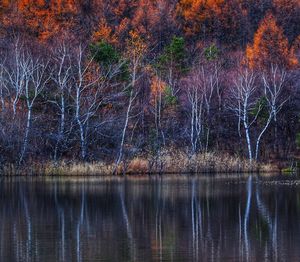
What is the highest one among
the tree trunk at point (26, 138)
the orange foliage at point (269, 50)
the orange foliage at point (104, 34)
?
the orange foliage at point (104, 34)

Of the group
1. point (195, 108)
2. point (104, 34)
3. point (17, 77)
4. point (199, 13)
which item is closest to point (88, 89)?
point (195, 108)

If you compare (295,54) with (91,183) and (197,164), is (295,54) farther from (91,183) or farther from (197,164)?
(91,183)

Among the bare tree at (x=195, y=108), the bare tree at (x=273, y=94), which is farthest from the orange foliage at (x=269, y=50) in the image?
the bare tree at (x=195, y=108)

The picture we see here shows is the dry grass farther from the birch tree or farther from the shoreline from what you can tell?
the birch tree

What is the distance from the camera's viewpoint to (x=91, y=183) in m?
39.7

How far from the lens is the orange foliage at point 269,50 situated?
66.1 m

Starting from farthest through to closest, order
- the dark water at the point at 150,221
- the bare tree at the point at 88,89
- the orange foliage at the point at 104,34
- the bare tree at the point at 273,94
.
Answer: the orange foliage at the point at 104,34, the bare tree at the point at 273,94, the bare tree at the point at 88,89, the dark water at the point at 150,221

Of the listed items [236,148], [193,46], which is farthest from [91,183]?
[193,46]

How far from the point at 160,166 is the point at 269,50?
2473 centimetres

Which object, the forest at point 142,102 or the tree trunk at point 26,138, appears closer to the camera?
the tree trunk at point 26,138

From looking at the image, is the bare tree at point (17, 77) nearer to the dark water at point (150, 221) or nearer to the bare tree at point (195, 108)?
the dark water at point (150, 221)

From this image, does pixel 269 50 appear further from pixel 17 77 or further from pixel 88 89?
pixel 17 77

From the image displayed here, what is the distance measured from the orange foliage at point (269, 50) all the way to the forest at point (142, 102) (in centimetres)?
9

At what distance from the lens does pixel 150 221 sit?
24.6 meters
